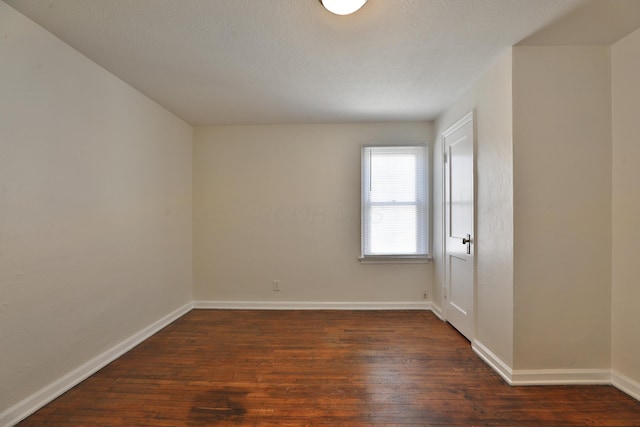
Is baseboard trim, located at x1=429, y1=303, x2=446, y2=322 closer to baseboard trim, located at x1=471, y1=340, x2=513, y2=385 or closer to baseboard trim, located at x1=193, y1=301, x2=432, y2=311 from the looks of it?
baseboard trim, located at x1=193, y1=301, x2=432, y2=311

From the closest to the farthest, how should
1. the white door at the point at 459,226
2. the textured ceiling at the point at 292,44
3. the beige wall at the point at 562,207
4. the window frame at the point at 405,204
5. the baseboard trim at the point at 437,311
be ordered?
1. the textured ceiling at the point at 292,44
2. the beige wall at the point at 562,207
3. the white door at the point at 459,226
4. the baseboard trim at the point at 437,311
5. the window frame at the point at 405,204

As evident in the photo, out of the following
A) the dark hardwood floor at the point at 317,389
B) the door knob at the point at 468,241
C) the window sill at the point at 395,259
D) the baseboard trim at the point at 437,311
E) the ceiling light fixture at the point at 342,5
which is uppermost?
the ceiling light fixture at the point at 342,5

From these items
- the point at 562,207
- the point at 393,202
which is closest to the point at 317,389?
the point at 562,207

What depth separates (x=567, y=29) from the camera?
73.2 inches

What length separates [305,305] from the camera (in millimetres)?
3748

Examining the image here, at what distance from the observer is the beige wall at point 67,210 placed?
5.55ft

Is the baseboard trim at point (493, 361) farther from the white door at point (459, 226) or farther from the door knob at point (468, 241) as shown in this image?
the door knob at point (468, 241)

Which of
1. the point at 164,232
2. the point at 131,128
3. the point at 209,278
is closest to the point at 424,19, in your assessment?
the point at 131,128

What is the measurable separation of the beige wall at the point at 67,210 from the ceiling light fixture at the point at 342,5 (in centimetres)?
184

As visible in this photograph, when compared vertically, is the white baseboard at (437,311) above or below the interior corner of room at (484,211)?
below

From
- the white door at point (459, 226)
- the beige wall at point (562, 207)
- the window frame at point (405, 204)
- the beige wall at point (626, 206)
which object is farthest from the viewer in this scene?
the window frame at point (405, 204)

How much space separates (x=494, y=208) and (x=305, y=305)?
2.48m

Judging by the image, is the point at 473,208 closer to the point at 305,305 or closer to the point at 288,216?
the point at 288,216

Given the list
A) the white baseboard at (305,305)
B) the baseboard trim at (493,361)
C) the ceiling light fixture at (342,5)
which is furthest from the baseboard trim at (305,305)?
the ceiling light fixture at (342,5)
